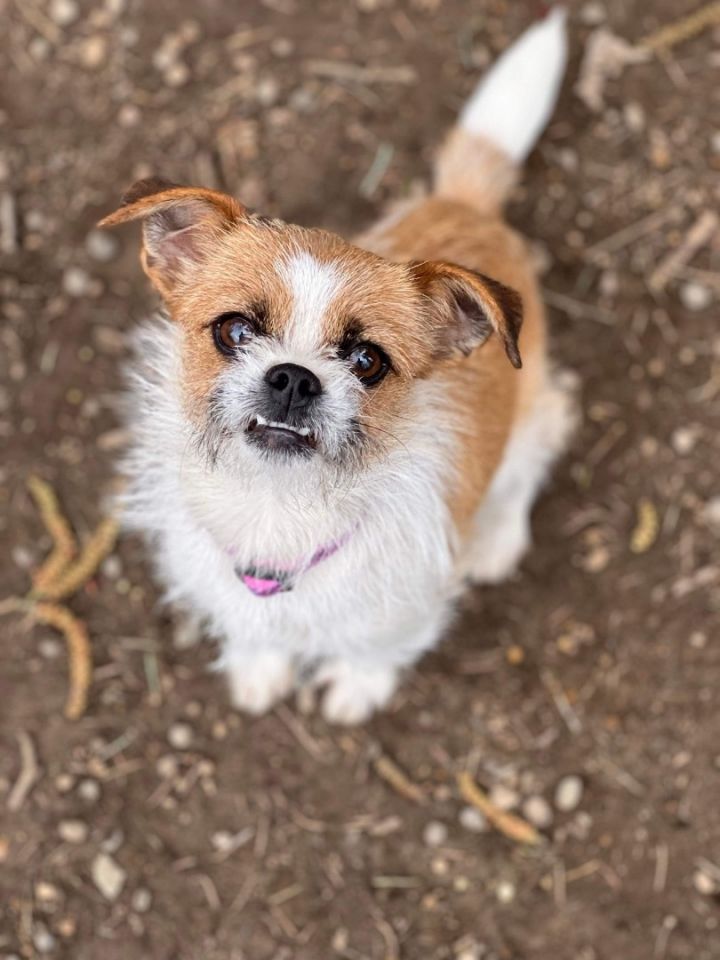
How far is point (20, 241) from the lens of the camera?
13.7 ft

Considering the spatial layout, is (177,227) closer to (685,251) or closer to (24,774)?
(24,774)

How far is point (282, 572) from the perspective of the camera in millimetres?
2699

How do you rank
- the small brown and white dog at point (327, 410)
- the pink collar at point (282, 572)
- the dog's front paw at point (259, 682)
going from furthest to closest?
the dog's front paw at point (259, 682) → the pink collar at point (282, 572) → the small brown and white dog at point (327, 410)

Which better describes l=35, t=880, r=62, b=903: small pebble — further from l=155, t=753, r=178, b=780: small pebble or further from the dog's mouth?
the dog's mouth

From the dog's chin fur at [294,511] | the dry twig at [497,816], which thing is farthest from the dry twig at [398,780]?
the dog's chin fur at [294,511]

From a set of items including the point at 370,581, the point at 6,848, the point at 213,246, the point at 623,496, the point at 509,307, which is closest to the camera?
the point at 509,307

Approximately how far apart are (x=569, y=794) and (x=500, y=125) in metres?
2.91

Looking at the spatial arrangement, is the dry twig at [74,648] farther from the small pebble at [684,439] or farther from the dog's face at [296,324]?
the small pebble at [684,439]

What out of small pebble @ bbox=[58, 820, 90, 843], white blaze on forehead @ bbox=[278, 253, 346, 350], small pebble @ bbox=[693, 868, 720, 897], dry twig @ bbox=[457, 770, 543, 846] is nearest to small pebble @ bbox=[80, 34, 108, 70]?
white blaze on forehead @ bbox=[278, 253, 346, 350]

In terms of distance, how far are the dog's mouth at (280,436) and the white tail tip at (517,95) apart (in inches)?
80.7

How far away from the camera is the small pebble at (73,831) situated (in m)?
3.75

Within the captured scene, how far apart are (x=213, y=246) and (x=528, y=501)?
6.64ft

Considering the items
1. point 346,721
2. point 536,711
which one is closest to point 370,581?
point 346,721

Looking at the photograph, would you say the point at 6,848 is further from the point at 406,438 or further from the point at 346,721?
the point at 406,438
